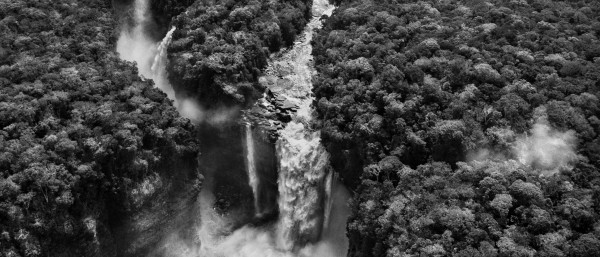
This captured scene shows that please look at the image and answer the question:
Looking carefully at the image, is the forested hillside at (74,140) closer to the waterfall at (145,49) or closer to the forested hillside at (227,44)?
the forested hillside at (227,44)

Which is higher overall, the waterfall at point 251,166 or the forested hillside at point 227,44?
the forested hillside at point 227,44

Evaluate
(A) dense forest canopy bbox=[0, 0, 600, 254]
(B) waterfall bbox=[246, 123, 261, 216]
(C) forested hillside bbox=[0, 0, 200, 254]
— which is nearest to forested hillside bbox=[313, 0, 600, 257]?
(A) dense forest canopy bbox=[0, 0, 600, 254]

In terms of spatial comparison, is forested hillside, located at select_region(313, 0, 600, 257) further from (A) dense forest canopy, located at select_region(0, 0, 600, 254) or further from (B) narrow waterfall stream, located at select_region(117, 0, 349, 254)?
(B) narrow waterfall stream, located at select_region(117, 0, 349, 254)

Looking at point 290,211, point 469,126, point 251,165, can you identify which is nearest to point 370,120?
point 469,126

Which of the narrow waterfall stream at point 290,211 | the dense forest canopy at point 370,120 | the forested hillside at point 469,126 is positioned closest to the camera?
the forested hillside at point 469,126

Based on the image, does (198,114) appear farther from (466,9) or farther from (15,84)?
(466,9)

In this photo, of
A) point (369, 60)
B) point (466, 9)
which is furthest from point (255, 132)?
point (466, 9)

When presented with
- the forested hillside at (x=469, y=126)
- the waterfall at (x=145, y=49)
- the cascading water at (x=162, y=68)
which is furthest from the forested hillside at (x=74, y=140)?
the forested hillside at (x=469, y=126)
